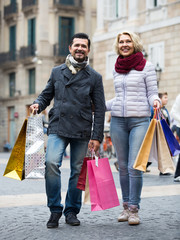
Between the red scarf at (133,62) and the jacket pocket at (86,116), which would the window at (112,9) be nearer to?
the red scarf at (133,62)

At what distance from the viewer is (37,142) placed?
6059 millimetres

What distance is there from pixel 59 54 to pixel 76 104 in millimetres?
33658

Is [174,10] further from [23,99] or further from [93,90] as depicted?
[93,90]

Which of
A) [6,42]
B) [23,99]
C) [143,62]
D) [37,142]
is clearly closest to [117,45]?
[143,62]

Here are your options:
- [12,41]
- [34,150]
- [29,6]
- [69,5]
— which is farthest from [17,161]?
[12,41]

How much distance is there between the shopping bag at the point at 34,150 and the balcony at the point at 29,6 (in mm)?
34081

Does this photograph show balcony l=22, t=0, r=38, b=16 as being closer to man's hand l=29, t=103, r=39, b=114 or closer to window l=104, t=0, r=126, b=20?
window l=104, t=0, r=126, b=20

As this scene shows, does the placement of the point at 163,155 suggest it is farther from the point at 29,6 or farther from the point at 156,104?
the point at 29,6

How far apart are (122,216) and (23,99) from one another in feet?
113

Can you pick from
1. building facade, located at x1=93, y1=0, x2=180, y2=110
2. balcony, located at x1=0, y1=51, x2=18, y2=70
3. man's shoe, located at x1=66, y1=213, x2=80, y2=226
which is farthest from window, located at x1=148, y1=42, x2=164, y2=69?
man's shoe, located at x1=66, y1=213, x2=80, y2=226

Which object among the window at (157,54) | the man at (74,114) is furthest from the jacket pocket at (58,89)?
the window at (157,54)

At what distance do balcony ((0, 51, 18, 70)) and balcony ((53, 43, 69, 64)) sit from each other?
10.0ft

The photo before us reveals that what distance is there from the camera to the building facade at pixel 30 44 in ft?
129

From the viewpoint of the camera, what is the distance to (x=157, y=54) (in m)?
28.0
